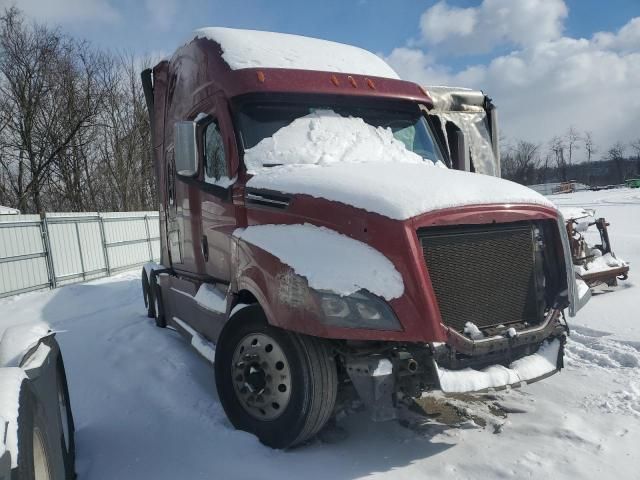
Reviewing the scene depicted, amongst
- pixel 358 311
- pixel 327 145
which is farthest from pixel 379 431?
pixel 327 145

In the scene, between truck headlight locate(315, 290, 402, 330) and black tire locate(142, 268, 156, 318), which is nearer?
truck headlight locate(315, 290, 402, 330)

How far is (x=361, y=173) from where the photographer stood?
3.66 m

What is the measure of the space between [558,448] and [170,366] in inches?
140

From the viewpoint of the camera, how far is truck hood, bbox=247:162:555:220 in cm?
312

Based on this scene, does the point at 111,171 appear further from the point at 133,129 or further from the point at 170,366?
the point at 170,366

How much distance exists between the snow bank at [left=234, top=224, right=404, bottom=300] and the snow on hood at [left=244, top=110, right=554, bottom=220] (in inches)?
10.1

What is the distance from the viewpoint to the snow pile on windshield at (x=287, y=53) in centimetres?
450

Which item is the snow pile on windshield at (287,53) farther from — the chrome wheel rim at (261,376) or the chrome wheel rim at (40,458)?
the chrome wheel rim at (40,458)

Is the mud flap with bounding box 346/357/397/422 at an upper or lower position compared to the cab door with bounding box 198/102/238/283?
lower

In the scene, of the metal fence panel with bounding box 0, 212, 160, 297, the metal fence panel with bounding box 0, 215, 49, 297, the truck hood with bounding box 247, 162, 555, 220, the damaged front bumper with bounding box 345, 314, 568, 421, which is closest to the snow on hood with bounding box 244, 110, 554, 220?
the truck hood with bounding box 247, 162, 555, 220

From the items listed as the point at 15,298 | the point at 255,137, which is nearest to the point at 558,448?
the point at 255,137

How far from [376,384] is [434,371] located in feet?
1.19

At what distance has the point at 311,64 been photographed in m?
4.66

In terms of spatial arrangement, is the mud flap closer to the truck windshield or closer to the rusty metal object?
the truck windshield
